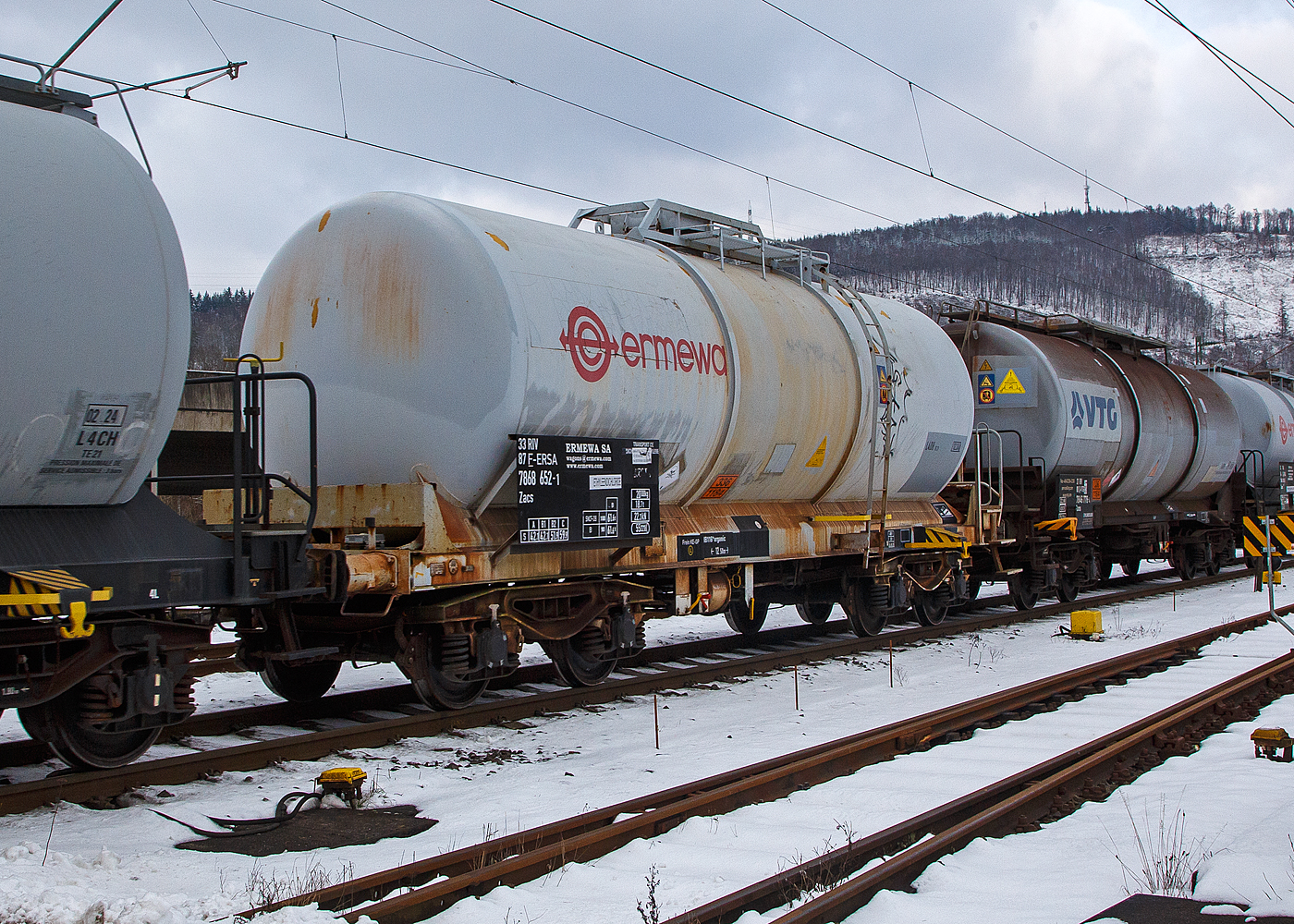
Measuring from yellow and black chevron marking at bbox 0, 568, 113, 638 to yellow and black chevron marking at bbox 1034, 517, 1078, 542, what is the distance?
13.5 m

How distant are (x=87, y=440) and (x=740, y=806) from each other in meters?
4.08

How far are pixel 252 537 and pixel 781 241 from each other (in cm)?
784

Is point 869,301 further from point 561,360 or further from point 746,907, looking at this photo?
point 746,907

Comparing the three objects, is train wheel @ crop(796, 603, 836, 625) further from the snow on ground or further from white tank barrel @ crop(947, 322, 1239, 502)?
the snow on ground

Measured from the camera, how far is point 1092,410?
54.8 feet

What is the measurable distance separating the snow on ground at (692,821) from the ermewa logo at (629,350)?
9.64 feet

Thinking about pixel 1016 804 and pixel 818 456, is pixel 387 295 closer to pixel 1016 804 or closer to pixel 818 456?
pixel 818 456

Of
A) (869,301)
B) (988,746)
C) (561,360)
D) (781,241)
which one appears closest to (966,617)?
(869,301)

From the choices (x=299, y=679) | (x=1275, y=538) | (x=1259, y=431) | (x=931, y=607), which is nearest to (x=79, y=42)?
(x=299, y=679)

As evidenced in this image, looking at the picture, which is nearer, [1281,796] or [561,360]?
[1281,796]

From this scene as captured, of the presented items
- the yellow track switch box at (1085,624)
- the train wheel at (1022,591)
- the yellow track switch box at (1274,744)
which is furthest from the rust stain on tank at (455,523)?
the train wheel at (1022,591)

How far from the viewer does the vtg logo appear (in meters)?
16.2

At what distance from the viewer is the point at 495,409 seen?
7.98 meters

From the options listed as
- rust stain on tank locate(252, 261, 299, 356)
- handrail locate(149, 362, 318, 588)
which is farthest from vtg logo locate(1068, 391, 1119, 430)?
handrail locate(149, 362, 318, 588)
